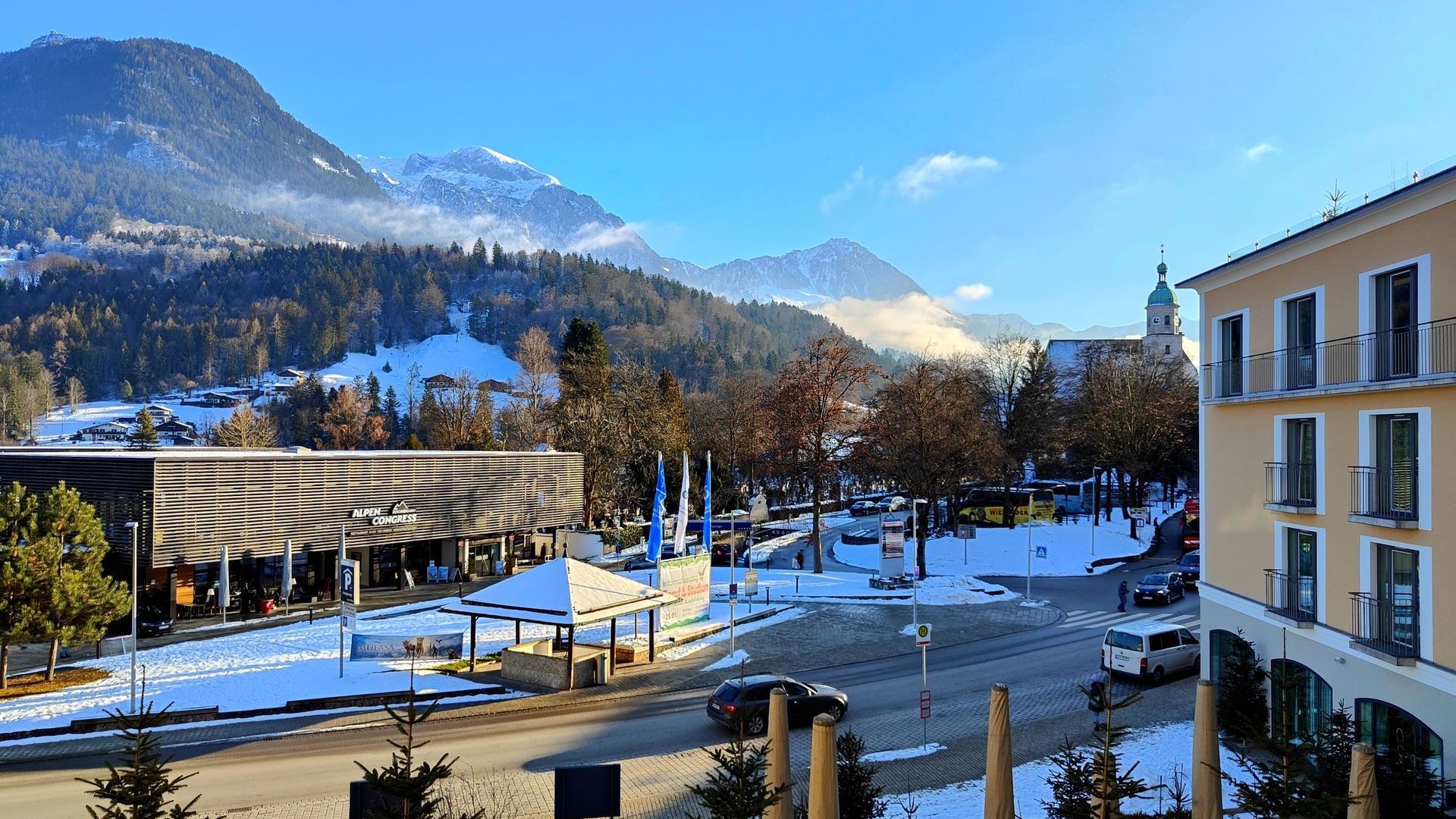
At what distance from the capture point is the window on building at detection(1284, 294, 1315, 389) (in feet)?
53.1

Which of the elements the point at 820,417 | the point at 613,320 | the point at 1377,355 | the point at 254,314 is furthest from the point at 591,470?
the point at 254,314

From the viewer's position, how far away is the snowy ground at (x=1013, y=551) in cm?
4391

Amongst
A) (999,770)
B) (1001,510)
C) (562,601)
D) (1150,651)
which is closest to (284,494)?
(562,601)

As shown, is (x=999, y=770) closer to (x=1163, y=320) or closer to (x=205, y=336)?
(x=1163, y=320)

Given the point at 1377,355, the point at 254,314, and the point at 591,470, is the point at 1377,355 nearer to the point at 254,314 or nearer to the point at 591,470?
the point at 591,470

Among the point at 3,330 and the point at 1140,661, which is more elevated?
the point at 3,330

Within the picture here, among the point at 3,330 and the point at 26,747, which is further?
the point at 3,330

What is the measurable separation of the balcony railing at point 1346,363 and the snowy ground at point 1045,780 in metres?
7.12

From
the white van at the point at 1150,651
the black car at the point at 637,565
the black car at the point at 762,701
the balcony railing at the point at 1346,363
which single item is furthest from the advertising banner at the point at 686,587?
the balcony railing at the point at 1346,363

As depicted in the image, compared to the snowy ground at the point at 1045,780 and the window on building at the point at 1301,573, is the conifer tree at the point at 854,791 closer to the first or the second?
the snowy ground at the point at 1045,780

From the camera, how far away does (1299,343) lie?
16.8 metres

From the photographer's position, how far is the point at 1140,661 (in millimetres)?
21641

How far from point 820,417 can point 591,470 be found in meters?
19.8

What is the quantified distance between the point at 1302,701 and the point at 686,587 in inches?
701
